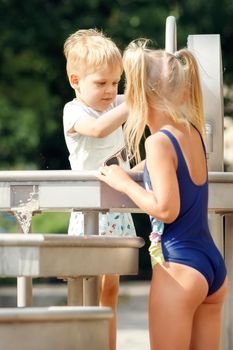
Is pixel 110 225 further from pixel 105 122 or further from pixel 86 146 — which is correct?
pixel 105 122

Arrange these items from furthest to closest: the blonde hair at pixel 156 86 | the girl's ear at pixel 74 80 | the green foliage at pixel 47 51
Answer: the green foliage at pixel 47 51 < the girl's ear at pixel 74 80 < the blonde hair at pixel 156 86

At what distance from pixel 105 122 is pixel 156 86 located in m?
0.49

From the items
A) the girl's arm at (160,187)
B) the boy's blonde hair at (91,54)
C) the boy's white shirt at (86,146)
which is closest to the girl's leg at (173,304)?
the girl's arm at (160,187)

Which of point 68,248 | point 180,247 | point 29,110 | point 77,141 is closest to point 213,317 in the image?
point 180,247

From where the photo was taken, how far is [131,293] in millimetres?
14797

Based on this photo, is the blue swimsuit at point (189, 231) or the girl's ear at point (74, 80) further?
the girl's ear at point (74, 80)

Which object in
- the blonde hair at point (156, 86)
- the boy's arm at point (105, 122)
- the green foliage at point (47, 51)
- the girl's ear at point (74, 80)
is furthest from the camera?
the green foliage at point (47, 51)

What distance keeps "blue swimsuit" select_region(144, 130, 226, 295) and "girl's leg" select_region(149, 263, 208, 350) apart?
0.03 metres

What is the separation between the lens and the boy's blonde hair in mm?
4699

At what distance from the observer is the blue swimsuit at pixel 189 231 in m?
3.98

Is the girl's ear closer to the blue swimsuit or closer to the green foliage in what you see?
the blue swimsuit

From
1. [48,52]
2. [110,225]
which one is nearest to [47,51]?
[48,52]

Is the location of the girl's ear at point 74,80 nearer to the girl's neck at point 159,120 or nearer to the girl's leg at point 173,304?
the girl's neck at point 159,120

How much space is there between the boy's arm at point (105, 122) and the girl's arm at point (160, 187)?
0.53 m
